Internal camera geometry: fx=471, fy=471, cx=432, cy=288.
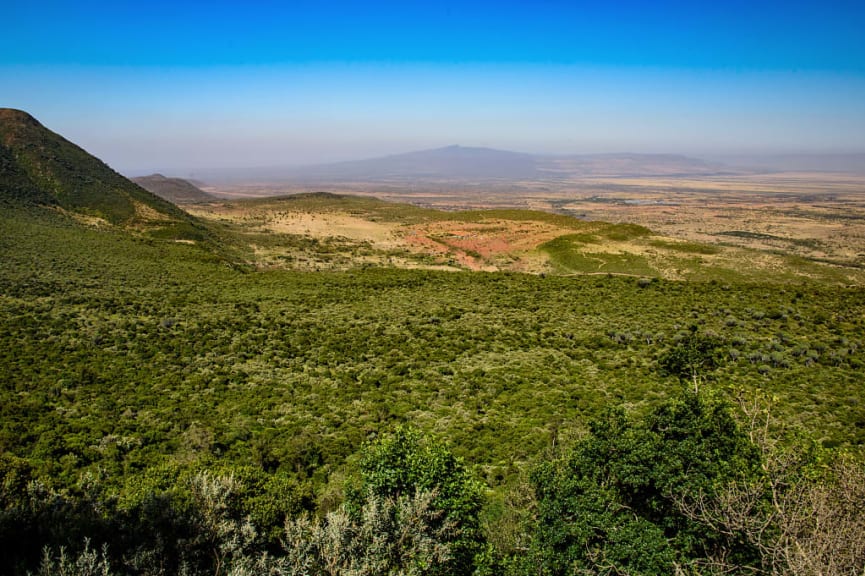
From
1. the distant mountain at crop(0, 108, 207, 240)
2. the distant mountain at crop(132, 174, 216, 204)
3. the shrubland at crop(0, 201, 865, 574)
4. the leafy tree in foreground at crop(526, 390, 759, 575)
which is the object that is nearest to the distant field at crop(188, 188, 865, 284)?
the shrubland at crop(0, 201, 865, 574)

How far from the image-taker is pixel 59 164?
5819cm

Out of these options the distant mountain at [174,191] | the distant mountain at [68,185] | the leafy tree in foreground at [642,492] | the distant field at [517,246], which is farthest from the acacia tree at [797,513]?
the distant mountain at [174,191]

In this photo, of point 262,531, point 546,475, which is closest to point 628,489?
point 546,475

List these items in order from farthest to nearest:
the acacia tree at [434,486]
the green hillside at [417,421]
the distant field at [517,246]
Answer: the distant field at [517,246] < the acacia tree at [434,486] < the green hillside at [417,421]

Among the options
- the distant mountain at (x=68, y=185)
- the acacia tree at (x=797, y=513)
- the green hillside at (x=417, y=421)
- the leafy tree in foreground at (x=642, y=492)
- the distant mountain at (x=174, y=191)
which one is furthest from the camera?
the distant mountain at (x=174, y=191)

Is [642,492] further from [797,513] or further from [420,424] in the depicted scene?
[420,424]

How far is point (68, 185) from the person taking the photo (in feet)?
183

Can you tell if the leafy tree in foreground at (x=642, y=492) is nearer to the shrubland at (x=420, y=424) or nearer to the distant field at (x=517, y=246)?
the shrubland at (x=420, y=424)

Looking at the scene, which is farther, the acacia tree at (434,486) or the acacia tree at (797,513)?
the acacia tree at (434,486)

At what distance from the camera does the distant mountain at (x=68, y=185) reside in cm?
5150

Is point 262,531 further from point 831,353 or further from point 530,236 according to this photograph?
point 530,236

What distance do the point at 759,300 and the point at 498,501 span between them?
26.5 meters

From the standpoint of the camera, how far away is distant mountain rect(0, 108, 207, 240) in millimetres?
51500

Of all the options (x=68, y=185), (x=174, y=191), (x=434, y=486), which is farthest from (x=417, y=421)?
(x=174, y=191)
